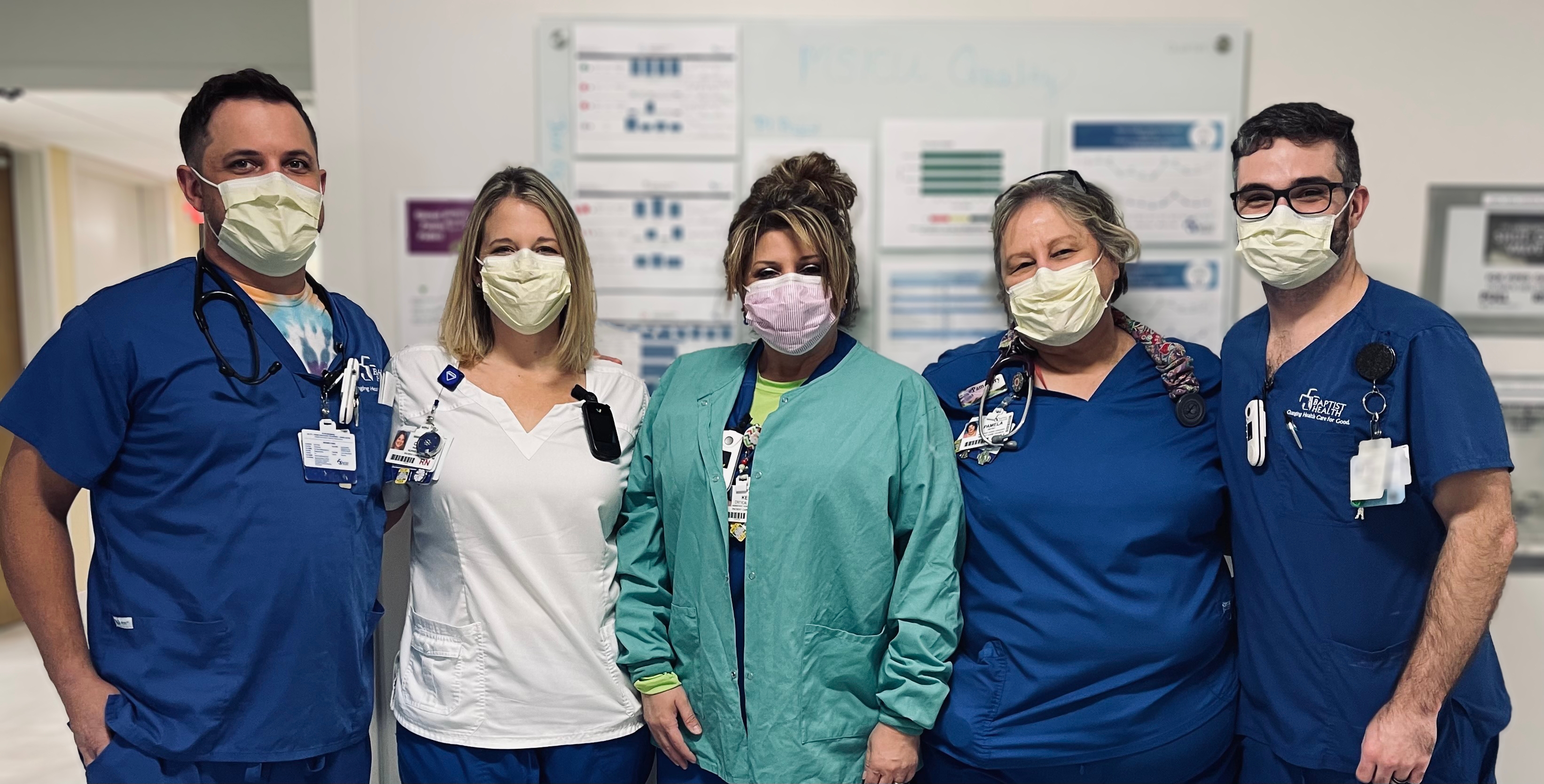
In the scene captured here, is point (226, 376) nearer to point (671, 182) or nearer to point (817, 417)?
point (817, 417)

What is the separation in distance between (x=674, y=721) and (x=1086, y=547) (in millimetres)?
790

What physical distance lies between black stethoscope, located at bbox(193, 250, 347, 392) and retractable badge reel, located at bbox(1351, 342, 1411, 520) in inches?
67.3

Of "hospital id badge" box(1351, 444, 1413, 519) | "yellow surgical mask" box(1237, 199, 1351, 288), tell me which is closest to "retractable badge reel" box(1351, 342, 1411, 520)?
"hospital id badge" box(1351, 444, 1413, 519)

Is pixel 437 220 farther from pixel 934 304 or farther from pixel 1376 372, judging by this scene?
pixel 1376 372

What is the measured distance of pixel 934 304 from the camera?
217 centimetres

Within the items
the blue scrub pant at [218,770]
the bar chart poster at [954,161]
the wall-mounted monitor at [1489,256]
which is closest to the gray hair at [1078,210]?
the bar chart poster at [954,161]

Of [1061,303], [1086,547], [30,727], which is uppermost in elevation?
[1061,303]

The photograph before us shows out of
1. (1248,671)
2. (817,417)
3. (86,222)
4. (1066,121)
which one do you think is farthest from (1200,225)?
(86,222)

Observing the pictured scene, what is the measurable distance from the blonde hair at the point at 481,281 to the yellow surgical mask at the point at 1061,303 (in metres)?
0.84

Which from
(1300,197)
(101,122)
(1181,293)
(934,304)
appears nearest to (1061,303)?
(1300,197)

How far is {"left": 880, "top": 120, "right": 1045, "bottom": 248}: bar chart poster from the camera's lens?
213cm

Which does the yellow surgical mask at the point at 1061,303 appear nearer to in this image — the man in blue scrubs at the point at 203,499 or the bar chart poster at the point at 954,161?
the bar chart poster at the point at 954,161

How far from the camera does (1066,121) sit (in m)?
2.14

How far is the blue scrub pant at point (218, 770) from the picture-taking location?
1323 mm
